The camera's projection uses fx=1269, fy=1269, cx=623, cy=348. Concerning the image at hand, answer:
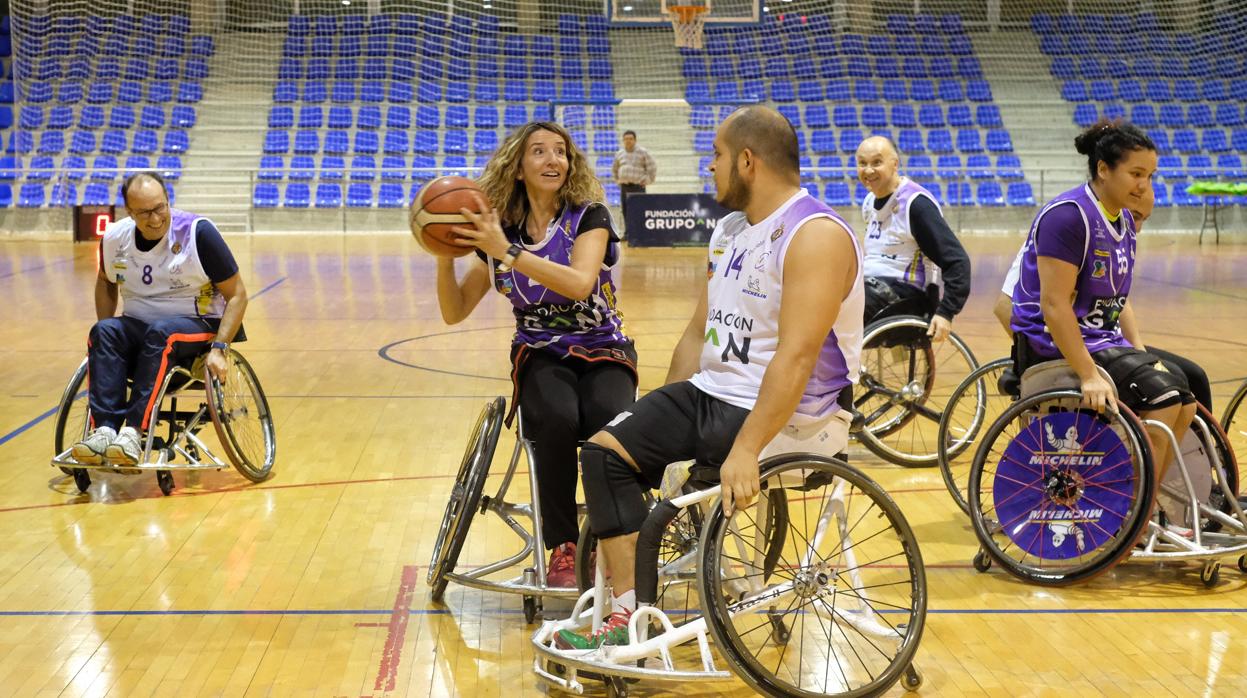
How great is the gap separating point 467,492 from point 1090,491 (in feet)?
5.56

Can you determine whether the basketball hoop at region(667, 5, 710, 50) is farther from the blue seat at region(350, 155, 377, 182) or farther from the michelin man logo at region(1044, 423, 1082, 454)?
the michelin man logo at region(1044, 423, 1082, 454)

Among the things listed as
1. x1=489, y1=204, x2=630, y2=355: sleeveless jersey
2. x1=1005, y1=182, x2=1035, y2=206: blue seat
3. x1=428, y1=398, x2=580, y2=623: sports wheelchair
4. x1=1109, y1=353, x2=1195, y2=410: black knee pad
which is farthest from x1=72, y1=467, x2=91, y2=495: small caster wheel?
x1=1005, y1=182, x2=1035, y2=206: blue seat

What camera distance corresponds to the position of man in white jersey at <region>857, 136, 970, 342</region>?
4.82 meters

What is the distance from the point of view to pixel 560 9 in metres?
22.6

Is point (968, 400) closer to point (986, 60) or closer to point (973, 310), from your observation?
point (973, 310)

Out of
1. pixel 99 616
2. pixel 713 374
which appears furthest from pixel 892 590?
pixel 99 616

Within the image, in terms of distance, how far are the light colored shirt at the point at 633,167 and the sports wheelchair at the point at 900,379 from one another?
33.7ft

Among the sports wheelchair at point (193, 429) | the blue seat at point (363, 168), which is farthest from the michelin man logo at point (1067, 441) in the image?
the blue seat at point (363, 168)

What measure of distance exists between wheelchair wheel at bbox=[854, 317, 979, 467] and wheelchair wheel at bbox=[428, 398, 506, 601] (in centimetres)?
Answer: 210

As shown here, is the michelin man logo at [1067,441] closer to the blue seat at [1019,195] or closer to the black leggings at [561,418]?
the black leggings at [561,418]

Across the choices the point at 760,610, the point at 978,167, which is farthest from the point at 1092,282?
the point at 978,167

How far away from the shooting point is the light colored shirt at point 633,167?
15508 mm

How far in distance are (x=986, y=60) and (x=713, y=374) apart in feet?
70.3

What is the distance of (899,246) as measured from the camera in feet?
16.7
